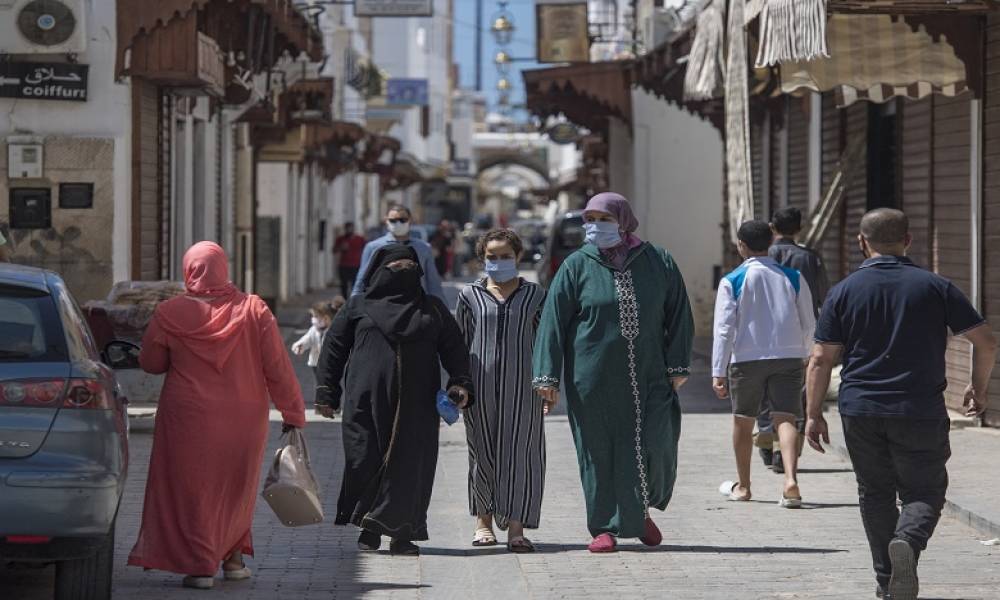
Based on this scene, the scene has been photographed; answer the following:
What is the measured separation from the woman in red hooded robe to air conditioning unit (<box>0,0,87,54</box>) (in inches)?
323

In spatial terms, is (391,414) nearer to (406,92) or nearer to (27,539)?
(27,539)

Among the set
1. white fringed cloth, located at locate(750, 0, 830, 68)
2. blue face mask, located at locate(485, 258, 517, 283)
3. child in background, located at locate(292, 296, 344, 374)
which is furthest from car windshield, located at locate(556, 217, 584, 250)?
blue face mask, located at locate(485, 258, 517, 283)

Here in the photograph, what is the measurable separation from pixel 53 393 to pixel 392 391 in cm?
237

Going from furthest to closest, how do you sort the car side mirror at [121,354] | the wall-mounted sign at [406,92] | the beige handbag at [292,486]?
the wall-mounted sign at [406,92] → the beige handbag at [292,486] → the car side mirror at [121,354]

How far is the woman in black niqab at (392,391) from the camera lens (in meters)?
8.60

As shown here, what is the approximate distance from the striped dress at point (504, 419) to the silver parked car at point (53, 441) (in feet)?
7.99

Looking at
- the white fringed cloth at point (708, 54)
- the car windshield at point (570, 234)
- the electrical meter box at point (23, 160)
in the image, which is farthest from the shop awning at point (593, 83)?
the electrical meter box at point (23, 160)

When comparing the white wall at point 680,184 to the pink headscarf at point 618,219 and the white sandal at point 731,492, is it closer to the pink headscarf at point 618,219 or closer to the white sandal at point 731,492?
the white sandal at point 731,492

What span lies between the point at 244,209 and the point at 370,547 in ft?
67.3

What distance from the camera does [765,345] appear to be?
10422 millimetres

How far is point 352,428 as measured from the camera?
8.66 meters

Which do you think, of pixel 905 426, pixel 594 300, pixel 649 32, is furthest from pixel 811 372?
pixel 649 32

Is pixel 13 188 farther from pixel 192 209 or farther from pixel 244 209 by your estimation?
pixel 244 209

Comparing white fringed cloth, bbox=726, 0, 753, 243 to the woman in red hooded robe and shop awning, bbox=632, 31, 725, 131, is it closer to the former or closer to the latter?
shop awning, bbox=632, 31, 725, 131
